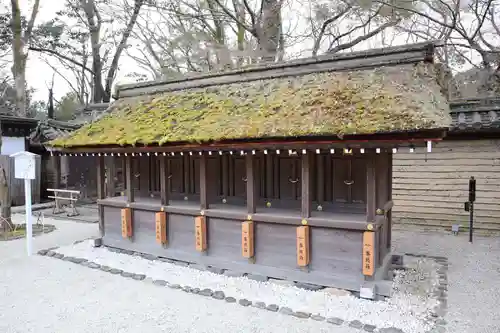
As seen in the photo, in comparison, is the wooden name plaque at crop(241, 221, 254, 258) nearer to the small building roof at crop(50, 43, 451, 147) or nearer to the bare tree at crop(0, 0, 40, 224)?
the small building roof at crop(50, 43, 451, 147)

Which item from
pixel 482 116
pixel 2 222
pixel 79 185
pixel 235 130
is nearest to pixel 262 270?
pixel 235 130

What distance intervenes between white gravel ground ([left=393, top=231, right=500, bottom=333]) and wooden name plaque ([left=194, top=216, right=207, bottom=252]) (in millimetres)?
4052

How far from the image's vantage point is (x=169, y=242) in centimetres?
730

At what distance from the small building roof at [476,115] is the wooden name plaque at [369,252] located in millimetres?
5286

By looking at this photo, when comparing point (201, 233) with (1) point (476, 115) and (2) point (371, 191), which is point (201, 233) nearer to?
Result: (2) point (371, 191)

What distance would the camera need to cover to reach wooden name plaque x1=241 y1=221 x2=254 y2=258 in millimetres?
6133

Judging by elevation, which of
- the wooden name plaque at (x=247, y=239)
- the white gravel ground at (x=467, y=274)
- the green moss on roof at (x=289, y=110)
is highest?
the green moss on roof at (x=289, y=110)

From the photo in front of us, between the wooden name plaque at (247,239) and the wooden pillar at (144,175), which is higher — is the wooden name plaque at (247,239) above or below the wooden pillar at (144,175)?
below

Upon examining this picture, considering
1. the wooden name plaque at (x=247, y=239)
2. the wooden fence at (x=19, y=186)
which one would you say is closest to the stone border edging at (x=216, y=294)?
the wooden name plaque at (x=247, y=239)

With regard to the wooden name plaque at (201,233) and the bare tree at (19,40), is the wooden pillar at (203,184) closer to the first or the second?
the wooden name plaque at (201,233)

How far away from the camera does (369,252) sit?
17.0 feet

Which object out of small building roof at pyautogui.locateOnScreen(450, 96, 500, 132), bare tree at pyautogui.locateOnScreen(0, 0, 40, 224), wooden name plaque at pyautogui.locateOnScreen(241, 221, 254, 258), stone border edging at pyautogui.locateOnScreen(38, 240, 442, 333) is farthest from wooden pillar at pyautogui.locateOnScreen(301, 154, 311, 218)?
bare tree at pyautogui.locateOnScreen(0, 0, 40, 224)

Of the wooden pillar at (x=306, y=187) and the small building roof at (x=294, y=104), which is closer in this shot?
the small building roof at (x=294, y=104)

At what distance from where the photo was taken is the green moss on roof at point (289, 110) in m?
4.86
